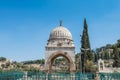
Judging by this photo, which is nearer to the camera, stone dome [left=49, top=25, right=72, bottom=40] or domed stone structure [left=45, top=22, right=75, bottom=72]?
domed stone structure [left=45, top=22, right=75, bottom=72]

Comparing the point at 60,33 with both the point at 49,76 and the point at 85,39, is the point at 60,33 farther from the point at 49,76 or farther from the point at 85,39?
the point at 49,76

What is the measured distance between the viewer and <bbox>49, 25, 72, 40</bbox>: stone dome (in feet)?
142

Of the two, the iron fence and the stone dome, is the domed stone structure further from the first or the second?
the iron fence

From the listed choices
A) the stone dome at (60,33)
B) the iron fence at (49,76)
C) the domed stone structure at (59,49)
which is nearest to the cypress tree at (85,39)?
the stone dome at (60,33)

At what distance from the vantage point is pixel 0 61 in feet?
387

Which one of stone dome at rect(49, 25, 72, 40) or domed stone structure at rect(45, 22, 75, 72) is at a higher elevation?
stone dome at rect(49, 25, 72, 40)

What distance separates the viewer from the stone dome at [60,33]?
43344 mm

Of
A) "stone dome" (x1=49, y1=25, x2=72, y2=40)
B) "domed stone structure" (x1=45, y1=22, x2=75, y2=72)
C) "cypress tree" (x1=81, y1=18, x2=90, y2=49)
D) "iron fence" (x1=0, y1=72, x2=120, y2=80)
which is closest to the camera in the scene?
"iron fence" (x1=0, y1=72, x2=120, y2=80)

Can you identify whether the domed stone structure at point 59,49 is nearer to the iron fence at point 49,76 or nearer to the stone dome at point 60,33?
the stone dome at point 60,33

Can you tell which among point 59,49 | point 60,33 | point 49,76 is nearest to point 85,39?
point 60,33

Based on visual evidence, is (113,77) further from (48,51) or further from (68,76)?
(48,51)

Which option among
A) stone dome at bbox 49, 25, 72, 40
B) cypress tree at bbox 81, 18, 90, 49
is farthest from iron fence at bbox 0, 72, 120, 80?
cypress tree at bbox 81, 18, 90, 49

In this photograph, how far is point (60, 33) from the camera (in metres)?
43.6

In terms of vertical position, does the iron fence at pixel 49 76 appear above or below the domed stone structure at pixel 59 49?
below
